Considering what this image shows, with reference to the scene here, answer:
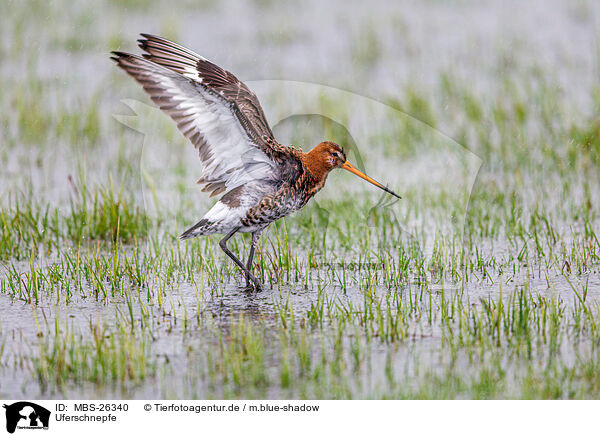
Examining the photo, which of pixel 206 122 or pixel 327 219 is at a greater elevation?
pixel 206 122

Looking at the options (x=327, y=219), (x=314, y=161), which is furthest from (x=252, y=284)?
(x=327, y=219)

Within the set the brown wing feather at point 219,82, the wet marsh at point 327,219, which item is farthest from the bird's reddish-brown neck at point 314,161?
the wet marsh at point 327,219

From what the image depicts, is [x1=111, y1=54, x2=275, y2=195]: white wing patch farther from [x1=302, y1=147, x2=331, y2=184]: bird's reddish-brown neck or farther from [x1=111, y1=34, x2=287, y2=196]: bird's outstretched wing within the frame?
[x1=302, y1=147, x2=331, y2=184]: bird's reddish-brown neck

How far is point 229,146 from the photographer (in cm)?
587

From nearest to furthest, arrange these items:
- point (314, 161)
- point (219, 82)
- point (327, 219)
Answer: point (314, 161), point (219, 82), point (327, 219)

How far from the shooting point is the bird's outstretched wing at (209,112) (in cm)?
565

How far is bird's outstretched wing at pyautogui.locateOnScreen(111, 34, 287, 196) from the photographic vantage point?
565cm

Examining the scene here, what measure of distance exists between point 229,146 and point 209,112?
11.0 inches

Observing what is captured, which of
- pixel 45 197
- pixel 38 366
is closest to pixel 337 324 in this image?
pixel 38 366

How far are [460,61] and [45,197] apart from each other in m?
5.23

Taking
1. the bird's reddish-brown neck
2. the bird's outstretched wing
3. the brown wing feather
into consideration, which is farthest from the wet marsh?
the brown wing feather

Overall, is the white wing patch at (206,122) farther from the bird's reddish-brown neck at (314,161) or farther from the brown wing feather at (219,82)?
the bird's reddish-brown neck at (314,161)

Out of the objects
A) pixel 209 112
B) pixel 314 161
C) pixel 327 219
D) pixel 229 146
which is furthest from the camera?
pixel 327 219

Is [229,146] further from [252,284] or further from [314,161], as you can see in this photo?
[252,284]
